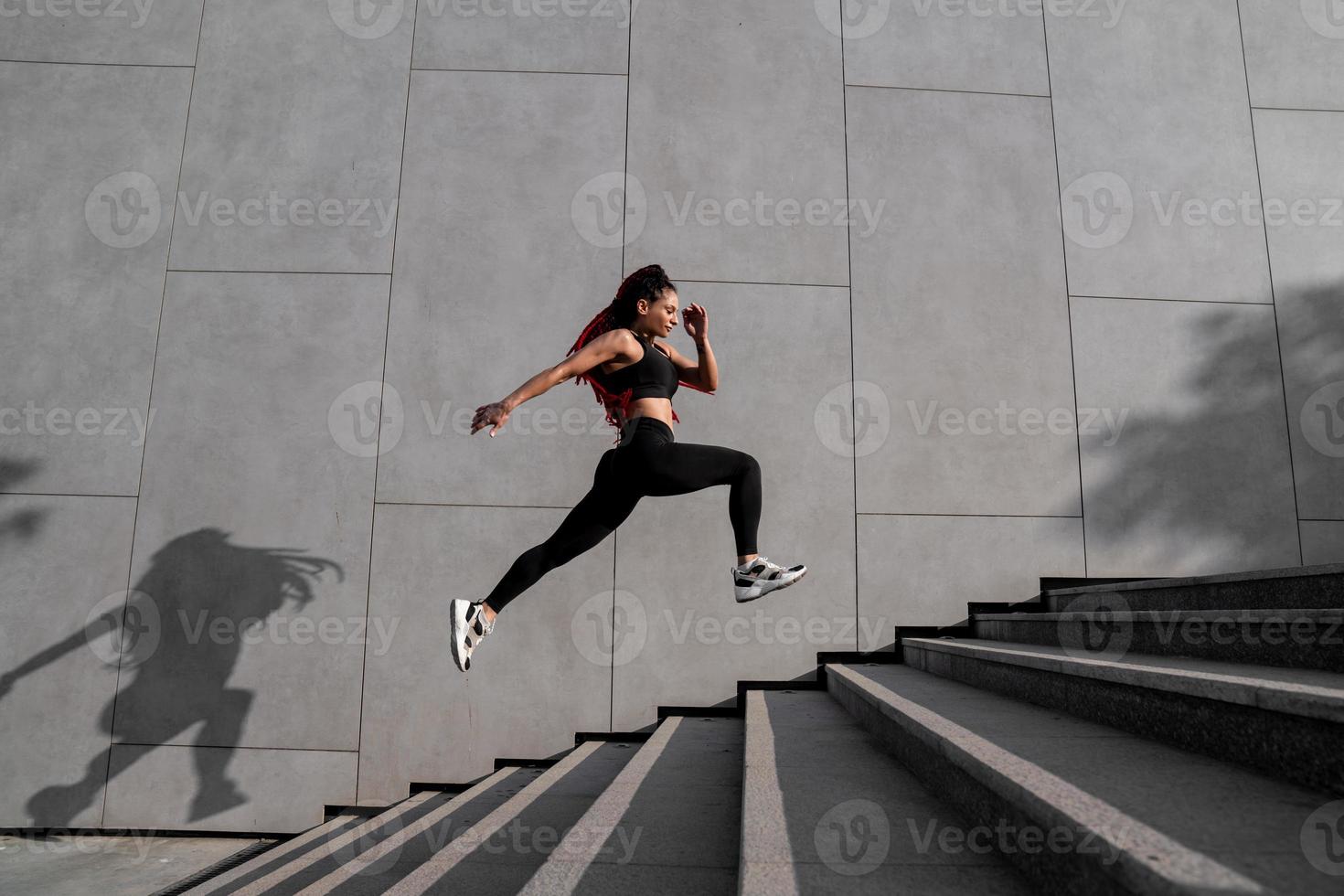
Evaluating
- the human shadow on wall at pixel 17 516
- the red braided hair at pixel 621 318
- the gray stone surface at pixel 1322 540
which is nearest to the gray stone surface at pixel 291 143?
the human shadow on wall at pixel 17 516

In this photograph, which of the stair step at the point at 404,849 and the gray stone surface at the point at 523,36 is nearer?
the stair step at the point at 404,849

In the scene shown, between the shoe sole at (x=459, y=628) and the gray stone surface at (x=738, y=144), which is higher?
the gray stone surface at (x=738, y=144)

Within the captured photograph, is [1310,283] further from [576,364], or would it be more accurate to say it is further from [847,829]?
[847,829]

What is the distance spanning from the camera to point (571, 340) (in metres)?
4.83

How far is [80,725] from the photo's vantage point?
175 inches

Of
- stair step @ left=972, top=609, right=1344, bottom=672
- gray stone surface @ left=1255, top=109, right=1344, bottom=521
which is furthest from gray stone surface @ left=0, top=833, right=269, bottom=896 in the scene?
gray stone surface @ left=1255, top=109, right=1344, bottom=521

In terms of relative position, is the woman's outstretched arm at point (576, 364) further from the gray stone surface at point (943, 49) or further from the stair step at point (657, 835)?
the gray stone surface at point (943, 49)

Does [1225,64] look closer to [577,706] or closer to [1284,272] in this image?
[1284,272]

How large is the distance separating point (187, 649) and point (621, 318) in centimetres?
321

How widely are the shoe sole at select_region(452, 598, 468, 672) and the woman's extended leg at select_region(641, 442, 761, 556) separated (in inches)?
33.8

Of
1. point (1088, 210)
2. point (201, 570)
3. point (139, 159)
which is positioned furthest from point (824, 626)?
point (139, 159)

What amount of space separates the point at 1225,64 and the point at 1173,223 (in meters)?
1.21

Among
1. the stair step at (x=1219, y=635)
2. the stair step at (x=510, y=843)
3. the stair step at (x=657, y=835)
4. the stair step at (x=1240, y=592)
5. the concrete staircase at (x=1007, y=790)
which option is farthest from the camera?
the stair step at (x=1240, y=592)

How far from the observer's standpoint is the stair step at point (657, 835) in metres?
1.57
